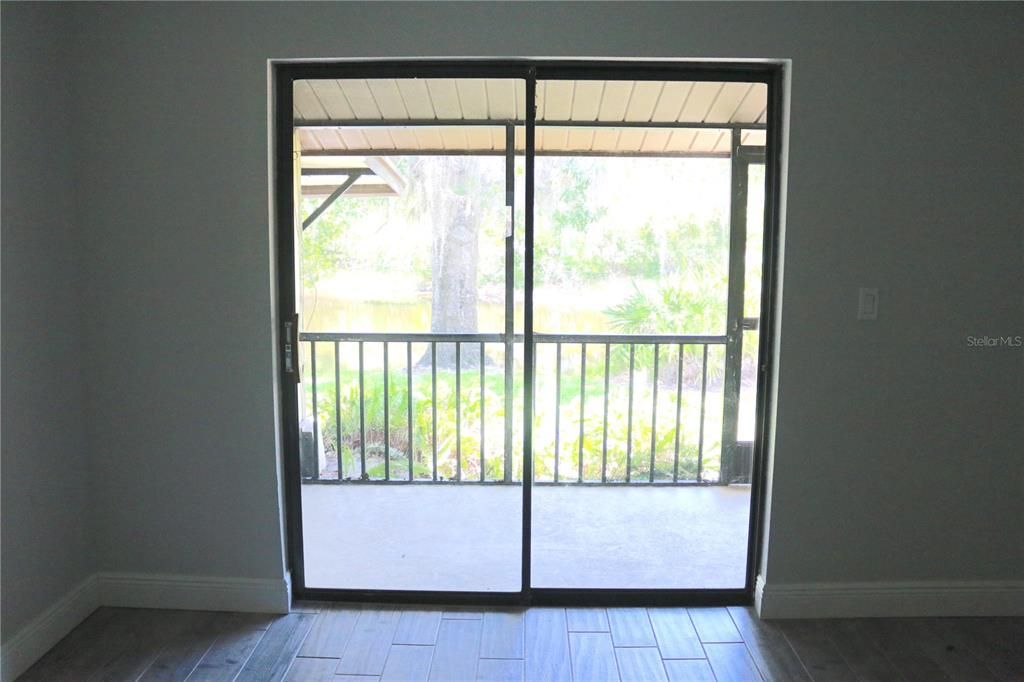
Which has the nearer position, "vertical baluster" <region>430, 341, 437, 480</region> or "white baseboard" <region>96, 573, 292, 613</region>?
"white baseboard" <region>96, 573, 292, 613</region>

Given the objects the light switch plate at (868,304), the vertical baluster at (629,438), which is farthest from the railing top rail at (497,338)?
the light switch plate at (868,304)

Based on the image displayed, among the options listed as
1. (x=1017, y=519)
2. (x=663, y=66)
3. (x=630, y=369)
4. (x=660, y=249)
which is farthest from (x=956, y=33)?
(x=1017, y=519)

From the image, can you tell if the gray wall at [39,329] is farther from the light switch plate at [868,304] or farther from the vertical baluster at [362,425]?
the light switch plate at [868,304]

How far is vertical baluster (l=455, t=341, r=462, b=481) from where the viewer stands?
8.34ft

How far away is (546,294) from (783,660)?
155 centimetres

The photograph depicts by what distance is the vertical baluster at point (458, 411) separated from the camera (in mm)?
2543

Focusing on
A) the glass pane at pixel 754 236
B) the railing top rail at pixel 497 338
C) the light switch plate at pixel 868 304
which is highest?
the glass pane at pixel 754 236

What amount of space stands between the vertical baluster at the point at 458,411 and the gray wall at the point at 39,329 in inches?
56.0

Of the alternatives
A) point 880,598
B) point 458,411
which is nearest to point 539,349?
point 458,411

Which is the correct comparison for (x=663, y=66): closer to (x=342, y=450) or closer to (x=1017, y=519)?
(x=342, y=450)

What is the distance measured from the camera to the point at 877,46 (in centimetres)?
218

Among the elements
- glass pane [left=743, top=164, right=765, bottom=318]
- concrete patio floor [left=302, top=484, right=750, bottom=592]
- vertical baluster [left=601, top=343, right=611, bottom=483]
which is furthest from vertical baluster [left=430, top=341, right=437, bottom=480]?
glass pane [left=743, top=164, right=765, bottom=318]

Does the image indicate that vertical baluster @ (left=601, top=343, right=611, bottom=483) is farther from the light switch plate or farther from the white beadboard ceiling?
the light switch plate

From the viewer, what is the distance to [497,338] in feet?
8.28
